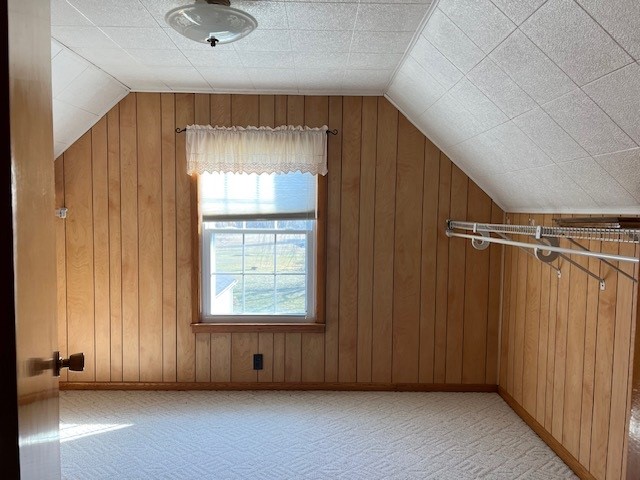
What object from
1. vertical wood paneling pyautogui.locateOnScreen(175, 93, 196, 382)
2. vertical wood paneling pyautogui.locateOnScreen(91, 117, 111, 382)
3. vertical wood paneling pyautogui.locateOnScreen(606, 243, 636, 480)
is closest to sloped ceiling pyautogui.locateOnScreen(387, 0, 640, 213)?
vertical wood paneling pyautogui.locateOnScreen(606, 243, 636, 480)

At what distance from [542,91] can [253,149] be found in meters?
1.96

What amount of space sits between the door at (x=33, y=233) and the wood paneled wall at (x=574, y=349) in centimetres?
207

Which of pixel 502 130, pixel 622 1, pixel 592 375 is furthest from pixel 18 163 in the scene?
A: pixel 592 375

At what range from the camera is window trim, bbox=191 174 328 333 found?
333 cm

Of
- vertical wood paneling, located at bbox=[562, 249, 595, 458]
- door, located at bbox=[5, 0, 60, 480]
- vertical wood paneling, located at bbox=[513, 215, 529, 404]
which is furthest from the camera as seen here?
vertical wood paneling, located at bbox=[513, 215, 529, 404]

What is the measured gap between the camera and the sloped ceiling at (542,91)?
1.40 meters

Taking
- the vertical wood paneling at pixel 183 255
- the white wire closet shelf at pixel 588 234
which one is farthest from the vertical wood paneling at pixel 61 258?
the white wire closet shelf at pixel 588 234

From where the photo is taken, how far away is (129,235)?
3346 millimetres

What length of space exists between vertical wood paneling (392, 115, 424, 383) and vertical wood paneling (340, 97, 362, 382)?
0.94 ft

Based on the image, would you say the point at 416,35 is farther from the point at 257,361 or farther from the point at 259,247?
the point at 257,361

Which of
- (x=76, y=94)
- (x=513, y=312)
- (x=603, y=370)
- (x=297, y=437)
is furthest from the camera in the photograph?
(x=513, y=312)

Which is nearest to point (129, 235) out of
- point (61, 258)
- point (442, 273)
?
point (61, 258)

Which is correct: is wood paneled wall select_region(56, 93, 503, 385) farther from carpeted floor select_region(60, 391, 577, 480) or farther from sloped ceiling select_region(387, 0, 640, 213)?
sloped ceiling select_region(387, 0, 640, 213)

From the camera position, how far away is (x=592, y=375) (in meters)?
2.27
